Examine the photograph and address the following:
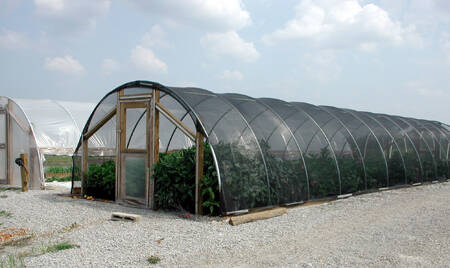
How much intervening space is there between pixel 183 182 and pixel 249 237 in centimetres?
269

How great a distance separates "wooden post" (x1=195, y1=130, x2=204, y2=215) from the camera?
30.2ft

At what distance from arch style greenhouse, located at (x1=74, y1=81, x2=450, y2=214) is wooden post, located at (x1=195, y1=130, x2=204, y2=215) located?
2cm

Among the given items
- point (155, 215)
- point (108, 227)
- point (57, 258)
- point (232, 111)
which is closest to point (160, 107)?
point (232, 111)

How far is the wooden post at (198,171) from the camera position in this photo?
362 inches

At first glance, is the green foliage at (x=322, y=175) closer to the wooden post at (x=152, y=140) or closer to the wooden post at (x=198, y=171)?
the wooden post at (x=198, y=171)

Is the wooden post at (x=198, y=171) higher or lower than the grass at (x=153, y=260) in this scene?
higher

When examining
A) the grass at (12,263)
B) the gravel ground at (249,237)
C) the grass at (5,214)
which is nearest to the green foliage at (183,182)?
the gravel ground at (249,237)

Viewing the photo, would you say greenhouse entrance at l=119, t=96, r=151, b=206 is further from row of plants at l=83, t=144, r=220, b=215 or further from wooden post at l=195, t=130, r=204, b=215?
wooden post at l=195, t=130, r=204, b=215

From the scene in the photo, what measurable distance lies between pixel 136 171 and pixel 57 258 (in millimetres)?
4798

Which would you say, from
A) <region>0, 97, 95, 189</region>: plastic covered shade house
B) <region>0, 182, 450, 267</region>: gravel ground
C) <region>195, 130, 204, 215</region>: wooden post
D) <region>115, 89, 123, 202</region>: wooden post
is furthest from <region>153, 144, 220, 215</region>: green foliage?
<region>0, 97, 95, 189</region>: plastic covered shade house

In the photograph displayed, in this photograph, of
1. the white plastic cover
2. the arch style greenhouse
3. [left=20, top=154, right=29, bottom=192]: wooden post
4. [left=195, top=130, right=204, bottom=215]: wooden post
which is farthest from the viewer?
the white plastic cover

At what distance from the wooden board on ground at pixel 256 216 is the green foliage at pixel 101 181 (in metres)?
4.66

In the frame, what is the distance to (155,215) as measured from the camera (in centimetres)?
933

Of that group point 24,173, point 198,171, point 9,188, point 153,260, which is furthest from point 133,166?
point 9,188
